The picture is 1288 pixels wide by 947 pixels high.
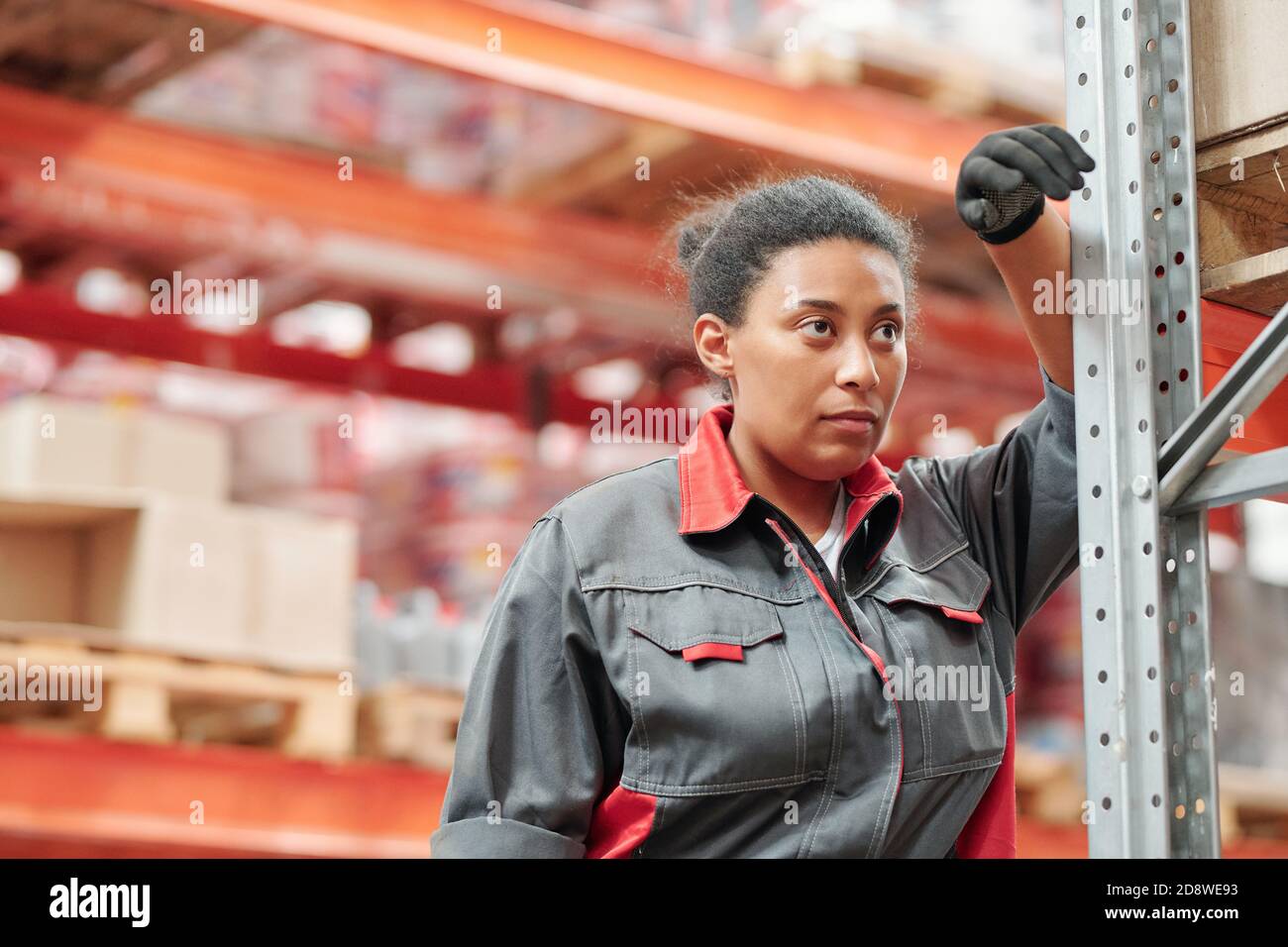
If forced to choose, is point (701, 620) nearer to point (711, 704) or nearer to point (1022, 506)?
point (711, 704)

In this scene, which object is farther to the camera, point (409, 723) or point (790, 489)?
point (409, 723)

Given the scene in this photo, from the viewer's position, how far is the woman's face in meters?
2.34

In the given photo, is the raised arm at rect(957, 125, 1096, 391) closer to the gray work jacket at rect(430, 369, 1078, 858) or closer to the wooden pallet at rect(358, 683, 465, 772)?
the gray work jacket at rect(430, 369, 1078, 858)

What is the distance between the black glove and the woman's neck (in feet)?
1.56

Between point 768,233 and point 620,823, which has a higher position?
point 768,233

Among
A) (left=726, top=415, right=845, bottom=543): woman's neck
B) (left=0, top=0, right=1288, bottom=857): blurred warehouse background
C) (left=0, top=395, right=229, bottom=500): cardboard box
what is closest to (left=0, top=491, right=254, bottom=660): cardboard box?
(left=0, top=0, right=1288, bottom=857): blurred warehouse background

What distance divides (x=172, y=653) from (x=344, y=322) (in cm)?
476

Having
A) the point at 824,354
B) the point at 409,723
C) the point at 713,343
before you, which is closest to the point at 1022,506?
the point at 824,354

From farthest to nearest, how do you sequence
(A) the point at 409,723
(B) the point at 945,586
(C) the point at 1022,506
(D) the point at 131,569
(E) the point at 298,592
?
(A) the point at 409,723 → (E) the point at 298,592 → (D) the point at 131,569 → (C) the point at 1022,506 → (B) the point at 945,586

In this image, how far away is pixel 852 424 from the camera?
2.34 metres

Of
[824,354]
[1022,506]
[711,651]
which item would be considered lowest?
[711,651]

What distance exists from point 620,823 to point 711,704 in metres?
0.23

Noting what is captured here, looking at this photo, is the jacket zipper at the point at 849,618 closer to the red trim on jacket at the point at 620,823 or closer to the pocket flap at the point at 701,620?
the pocket flap at the point at 701,620

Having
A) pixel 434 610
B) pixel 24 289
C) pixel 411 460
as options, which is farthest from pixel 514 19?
pixel 411 460
